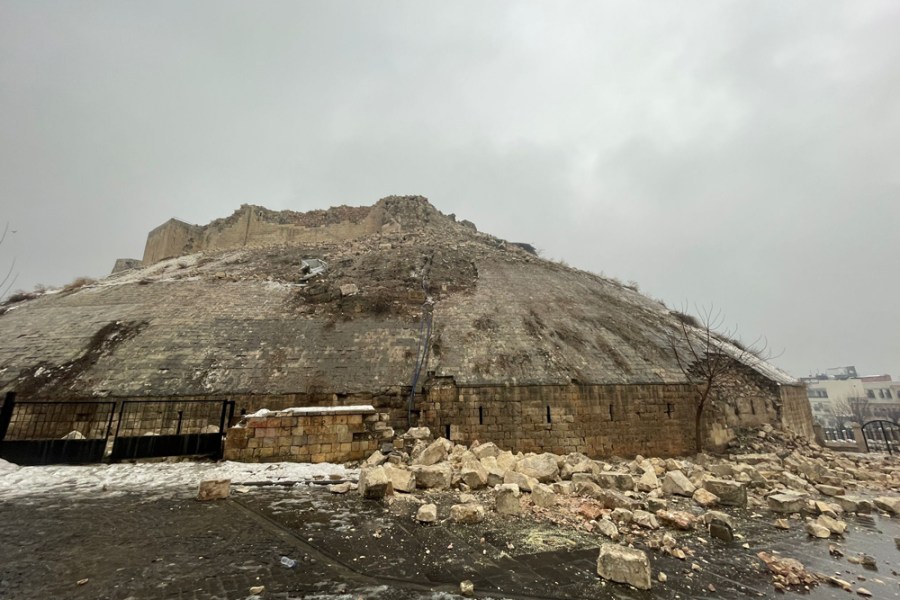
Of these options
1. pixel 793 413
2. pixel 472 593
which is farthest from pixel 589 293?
pixel 472 593

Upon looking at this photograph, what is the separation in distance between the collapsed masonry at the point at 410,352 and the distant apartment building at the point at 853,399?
6534 cm

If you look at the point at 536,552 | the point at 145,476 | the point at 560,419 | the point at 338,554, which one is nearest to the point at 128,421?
the point at 145,476

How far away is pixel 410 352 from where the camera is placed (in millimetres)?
13672

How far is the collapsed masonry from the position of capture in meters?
12.1

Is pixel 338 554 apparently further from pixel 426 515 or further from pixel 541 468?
pixel 541 468

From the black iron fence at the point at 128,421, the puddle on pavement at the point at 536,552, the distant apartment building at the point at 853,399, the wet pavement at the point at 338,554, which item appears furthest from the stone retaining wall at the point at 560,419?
the distant apartment building at the point at 853,399

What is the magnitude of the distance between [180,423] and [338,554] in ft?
30.2

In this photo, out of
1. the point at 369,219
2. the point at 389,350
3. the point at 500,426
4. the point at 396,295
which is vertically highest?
the point at 369,219

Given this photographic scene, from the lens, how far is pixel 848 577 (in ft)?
15.0

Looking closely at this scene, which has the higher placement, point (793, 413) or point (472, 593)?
point (793, 413)

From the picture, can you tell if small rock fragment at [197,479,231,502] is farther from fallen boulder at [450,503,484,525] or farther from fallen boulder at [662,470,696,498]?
fallen boulder at [662,470,696,498]

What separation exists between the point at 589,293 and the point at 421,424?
11.4m

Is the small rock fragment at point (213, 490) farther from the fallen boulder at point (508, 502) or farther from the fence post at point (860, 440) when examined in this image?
the fence post at point (860, 440)

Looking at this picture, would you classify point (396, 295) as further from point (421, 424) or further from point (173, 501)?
point (173, 501)
